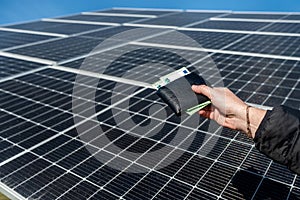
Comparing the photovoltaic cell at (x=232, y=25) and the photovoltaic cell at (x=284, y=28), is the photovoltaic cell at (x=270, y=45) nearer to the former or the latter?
the photovoltaic cell at (x=284, y=28)

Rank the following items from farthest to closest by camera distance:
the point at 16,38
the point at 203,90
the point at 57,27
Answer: the point at 57,27 < the point at 16,38 < the point at 203,90

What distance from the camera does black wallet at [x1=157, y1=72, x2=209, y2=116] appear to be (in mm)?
4188

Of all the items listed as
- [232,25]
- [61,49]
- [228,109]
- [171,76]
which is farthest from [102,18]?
[228,109]

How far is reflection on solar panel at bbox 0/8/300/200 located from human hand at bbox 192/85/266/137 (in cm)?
108

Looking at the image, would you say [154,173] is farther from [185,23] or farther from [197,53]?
[185,23]

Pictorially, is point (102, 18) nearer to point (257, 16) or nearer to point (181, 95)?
point (257, 16)

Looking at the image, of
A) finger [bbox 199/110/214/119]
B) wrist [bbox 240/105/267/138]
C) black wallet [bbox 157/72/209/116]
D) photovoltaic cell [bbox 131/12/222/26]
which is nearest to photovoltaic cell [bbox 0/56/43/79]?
black wallet [bbox 157/72/209/116]

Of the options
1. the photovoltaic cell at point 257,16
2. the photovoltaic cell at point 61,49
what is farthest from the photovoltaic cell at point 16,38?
the photovoltaic cell at point 257,16

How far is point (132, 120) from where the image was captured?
664 centimetres

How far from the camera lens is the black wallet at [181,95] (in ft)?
13.7

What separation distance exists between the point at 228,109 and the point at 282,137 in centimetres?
92

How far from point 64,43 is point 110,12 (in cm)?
931

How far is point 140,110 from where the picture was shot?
23.1ft

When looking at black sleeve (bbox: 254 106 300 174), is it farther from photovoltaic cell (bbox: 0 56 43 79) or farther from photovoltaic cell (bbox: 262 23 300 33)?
photovoltaic cell (bbox: 262 23 300 33)
